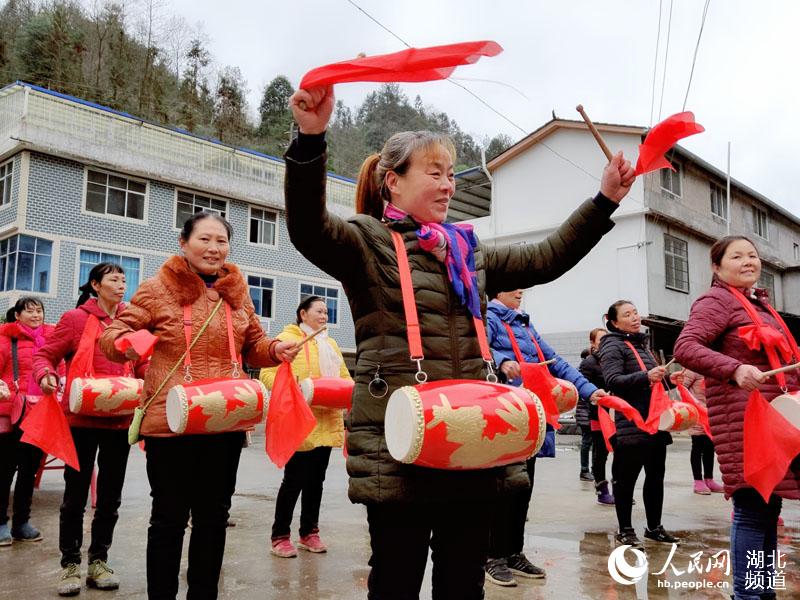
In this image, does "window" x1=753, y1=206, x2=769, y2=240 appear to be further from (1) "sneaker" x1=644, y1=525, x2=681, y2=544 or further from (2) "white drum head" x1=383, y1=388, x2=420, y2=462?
(2) "white drum head" x1=383, y1=388, x2=420, y2=462

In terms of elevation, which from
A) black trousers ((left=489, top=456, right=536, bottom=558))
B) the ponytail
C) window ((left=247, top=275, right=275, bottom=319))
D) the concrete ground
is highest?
window ((left=247, top=275, right=275, bottom=319))

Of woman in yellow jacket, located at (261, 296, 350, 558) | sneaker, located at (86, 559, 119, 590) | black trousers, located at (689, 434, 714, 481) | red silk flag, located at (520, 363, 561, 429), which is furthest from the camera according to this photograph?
black trousers, located at (689, 434, 714, 481)

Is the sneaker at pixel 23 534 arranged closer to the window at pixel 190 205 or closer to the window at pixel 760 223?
the window at pixel 190 205

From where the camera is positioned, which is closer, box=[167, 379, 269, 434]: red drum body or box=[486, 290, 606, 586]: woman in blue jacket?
box=[167, 379, 269, 434]: red drum body

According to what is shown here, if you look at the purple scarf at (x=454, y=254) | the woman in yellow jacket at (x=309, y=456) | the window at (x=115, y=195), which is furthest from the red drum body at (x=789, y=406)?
the window at (x=115, y=195)

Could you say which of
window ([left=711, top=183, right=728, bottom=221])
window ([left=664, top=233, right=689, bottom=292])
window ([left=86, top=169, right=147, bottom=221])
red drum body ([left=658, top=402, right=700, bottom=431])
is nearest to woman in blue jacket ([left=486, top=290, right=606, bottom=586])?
red drum body ([left=658, top=402, right=700, bottom=431])

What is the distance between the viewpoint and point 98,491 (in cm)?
388

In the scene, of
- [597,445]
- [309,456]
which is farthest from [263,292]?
[309,456]

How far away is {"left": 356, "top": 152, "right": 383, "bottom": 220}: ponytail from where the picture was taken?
2.28 m

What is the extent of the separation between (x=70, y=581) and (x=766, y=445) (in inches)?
142

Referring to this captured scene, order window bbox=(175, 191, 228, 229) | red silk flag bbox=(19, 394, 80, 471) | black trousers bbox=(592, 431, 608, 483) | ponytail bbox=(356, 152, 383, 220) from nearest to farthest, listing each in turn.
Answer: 1. ponytail bbox=(356, 152, 383, 220)
2. red silk flag bbox=(19, 394, 80, 471)
3. black trousers bbox=(592, 431, 608, 483)
4. window bbox=(175, 191, 228, 229)

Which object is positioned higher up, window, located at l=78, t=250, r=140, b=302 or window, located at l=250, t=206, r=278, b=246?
window, located at l=250, t=206, r=278, b=246

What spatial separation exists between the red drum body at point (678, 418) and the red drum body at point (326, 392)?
226 cm

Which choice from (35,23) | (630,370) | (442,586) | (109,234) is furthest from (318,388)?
(35,23)
